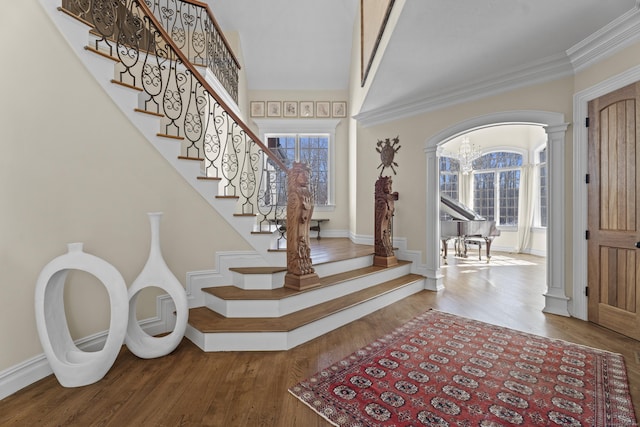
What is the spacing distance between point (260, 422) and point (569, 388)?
6.96ft

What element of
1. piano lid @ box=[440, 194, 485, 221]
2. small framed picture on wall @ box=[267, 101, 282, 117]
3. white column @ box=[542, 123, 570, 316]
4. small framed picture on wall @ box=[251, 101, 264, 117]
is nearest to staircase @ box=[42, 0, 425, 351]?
white column @ box=[542, 123, 570, 316]

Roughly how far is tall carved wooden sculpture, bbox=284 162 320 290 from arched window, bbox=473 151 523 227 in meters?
7.80

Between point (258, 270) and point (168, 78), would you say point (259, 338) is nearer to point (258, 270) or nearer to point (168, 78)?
point (258, 270)

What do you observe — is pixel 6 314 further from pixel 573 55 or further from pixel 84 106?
pixel 573 55

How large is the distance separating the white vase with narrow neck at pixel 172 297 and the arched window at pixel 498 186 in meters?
9.05

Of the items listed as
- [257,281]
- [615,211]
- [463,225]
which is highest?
[615,211]

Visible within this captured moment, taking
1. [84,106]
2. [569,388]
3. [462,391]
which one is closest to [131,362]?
[84,106]

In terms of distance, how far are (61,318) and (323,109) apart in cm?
672

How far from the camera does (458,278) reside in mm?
5254

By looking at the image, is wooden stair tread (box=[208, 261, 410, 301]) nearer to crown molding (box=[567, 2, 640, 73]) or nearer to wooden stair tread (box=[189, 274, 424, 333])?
wooden stair tread (box=[189, 274, 424, 333])

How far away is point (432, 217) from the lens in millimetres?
4664

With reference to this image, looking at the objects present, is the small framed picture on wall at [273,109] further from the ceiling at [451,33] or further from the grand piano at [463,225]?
the grand piano at [463,225]

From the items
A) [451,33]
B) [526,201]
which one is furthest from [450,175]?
[451,33]

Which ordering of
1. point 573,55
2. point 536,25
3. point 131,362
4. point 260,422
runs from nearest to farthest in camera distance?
point 260,422 < point 131,362 < point 536,25 < point 573,55
